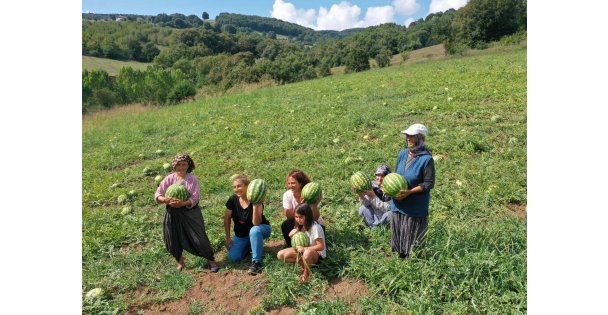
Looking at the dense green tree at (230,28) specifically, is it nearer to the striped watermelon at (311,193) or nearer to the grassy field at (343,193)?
the grassy field at (343,193)

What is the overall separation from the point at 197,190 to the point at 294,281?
144cm

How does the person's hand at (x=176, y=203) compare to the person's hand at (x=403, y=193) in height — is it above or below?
below

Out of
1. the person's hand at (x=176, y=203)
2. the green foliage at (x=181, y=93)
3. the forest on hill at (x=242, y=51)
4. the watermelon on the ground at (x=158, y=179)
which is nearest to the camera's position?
the person's hand at (x=176, y=203)

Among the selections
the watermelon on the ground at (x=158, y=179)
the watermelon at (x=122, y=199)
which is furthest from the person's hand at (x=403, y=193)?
the watermelon on the ground at (x=158, y=179)

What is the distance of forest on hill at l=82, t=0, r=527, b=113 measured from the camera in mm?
39719

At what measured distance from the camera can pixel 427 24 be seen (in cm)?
6694

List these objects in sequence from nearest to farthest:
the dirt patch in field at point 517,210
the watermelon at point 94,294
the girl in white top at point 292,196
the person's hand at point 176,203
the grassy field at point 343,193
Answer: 1. the grassy field at point 343,193
2. the watermelon at point 94,294
3. the person's hand at point 176,203
4. the girl in white top at point 292,196
5. the dirt patch in field at point 517,210

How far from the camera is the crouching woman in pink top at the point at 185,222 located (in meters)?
4.41

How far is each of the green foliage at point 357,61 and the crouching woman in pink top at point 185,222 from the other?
122ft

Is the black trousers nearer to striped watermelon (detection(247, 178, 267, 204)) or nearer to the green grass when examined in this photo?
striped watermelon (detection(247, 178, 267, 204))

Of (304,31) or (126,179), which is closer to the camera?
(126,179)

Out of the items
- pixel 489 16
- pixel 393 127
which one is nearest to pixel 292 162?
pixel 393 127

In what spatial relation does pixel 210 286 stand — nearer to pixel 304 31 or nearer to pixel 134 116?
pixel 134 116

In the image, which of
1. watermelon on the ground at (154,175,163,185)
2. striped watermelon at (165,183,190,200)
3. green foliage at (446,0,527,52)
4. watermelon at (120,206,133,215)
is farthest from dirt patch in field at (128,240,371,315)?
green foliage at (446,0,527,52)
